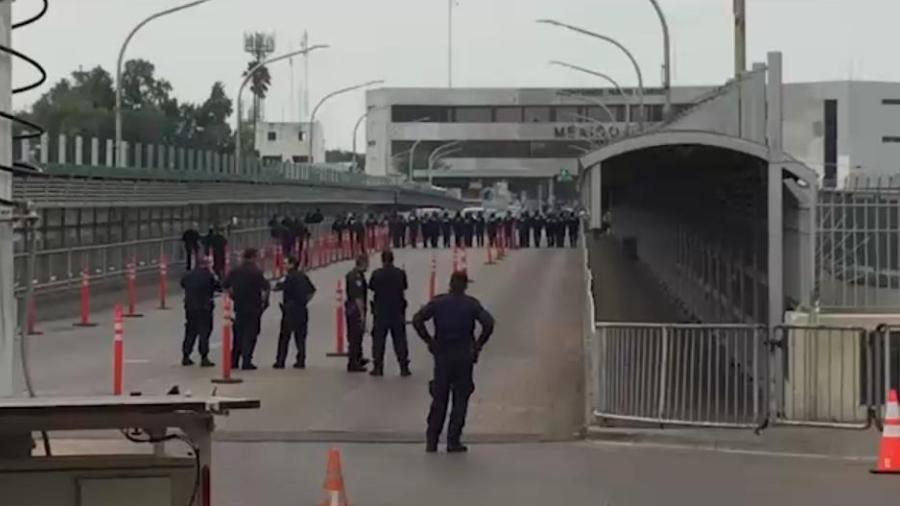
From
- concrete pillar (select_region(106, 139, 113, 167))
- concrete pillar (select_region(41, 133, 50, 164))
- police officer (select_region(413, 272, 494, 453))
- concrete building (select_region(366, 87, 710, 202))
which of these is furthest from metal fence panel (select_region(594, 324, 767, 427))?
concrete building (select_region(366, 87, 710, 202))

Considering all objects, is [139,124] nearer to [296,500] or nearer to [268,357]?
[268,357]

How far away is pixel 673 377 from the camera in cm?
1612

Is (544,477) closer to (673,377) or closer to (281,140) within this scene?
(673,377)

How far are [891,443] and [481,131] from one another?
136479mm

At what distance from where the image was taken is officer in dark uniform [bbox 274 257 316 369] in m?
20.6

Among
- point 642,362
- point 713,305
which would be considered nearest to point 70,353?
point 642,362

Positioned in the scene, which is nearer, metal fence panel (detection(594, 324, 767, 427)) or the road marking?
the road marking

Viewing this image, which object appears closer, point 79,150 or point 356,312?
point 356,312

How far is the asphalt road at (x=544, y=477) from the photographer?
12070 mm

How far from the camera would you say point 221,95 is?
138 meters

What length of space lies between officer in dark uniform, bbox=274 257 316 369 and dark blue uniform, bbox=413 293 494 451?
667cm

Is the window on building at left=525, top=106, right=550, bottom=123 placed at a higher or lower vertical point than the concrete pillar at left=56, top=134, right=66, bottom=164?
higher

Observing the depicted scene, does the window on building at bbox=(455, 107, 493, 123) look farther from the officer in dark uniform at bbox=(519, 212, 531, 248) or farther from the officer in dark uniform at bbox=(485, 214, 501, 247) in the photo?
the officer in dark uniform at bbox=(485, 214, 501, 247)

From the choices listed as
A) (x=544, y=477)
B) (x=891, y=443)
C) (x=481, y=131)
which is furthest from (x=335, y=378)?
(x=481, y=131)
